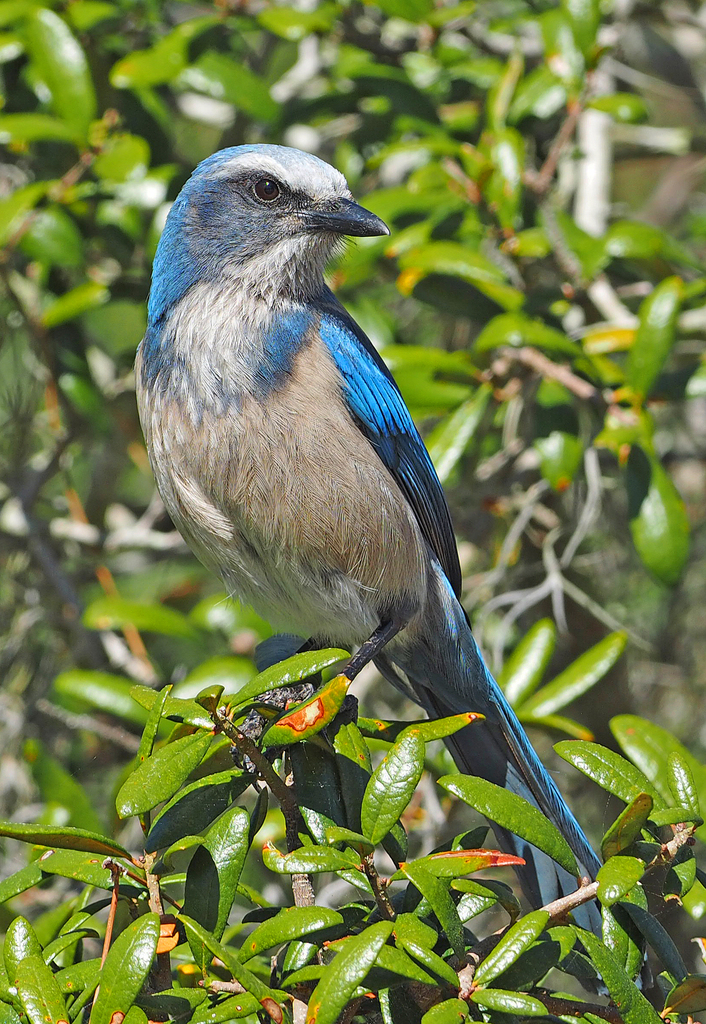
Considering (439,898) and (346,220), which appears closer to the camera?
(439,898)

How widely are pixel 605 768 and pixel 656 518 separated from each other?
165 centimetres

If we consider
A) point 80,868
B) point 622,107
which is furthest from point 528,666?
point 622,107

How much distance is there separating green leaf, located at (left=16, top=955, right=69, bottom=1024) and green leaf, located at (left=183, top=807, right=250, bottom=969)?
31cm

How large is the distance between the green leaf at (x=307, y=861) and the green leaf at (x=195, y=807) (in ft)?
1.08

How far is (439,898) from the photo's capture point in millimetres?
1877

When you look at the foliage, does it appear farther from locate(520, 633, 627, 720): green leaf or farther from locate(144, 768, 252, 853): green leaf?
locate(520, 633, 627, 720): green leaf

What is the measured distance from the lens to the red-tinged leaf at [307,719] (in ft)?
6.87

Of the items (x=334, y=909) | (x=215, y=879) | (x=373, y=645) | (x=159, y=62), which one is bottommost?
(x=373, y=645)

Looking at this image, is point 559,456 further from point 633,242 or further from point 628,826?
point 628,826

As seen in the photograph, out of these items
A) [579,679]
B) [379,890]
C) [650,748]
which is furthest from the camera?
[579,679]

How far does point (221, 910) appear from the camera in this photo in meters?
2.07

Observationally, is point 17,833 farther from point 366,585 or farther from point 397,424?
point 397,424

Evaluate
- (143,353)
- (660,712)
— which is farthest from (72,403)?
(660,712)

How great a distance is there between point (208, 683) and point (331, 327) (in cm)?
131
